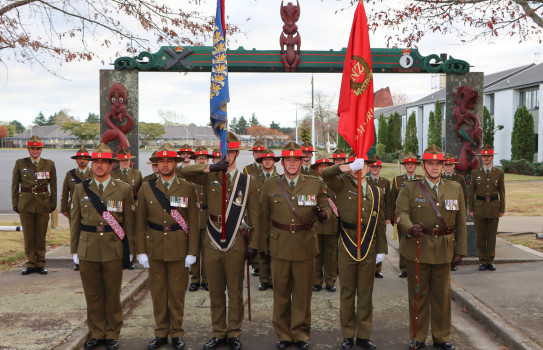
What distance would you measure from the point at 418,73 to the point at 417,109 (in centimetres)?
4758

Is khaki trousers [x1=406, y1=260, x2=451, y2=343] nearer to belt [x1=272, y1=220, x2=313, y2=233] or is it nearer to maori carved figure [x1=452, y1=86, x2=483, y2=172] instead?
belt [x1=272, y1=220, x2=313, y2=233]

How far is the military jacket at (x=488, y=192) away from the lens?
28.9 feet

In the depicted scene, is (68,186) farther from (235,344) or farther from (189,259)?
(235,344)

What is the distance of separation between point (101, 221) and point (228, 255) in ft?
4.73

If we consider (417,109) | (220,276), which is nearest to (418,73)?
(220,276)

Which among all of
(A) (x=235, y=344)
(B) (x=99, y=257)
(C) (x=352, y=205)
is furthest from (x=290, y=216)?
(B) (x=99, y=257)

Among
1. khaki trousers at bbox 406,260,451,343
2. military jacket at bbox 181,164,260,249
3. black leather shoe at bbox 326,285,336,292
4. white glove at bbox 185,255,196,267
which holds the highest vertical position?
military jacket at bbox 181,164,260,249

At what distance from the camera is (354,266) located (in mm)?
5527

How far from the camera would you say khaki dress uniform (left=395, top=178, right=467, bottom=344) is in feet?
17.7

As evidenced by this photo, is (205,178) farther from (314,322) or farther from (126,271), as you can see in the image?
(126,271)

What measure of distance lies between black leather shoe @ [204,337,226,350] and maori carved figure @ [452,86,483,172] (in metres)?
6.11

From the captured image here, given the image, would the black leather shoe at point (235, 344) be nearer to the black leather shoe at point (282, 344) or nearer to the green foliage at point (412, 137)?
the black leather shoe at point (282, 344)

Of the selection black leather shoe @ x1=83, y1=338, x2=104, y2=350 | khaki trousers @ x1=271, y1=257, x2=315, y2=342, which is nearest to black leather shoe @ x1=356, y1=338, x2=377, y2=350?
khaki trousers @ x1=271, y1=257, x2=315, y2=342

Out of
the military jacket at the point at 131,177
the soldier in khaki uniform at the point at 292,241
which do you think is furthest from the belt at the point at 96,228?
the military jacket at the point at 131,177
